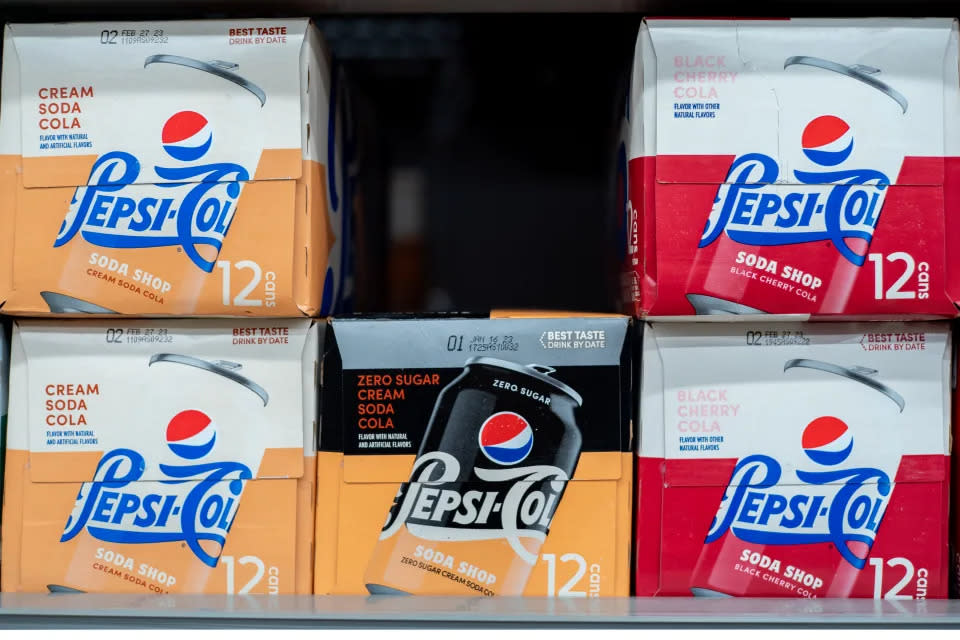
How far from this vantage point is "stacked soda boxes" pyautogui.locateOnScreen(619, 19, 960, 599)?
0.96 metres

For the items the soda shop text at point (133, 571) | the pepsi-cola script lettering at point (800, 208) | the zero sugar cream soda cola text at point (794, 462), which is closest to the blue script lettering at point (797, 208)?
the pepsi-cola script lettering at point (800, 208)

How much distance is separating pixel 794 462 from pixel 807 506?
58 mm

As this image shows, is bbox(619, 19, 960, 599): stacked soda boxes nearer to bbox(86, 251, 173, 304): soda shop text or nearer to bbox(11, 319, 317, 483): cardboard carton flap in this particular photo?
bbox(11, 319, 317, 483): cardboard carton flap

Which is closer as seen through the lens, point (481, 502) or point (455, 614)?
point (455, 614)

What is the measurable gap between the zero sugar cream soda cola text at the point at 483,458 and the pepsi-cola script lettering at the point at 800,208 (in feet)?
0.63

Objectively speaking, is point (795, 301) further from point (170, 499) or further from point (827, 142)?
point (170, 499)

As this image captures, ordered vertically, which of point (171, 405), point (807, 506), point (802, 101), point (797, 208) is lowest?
point (807, 506)

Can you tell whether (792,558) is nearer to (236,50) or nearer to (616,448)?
(616,448)

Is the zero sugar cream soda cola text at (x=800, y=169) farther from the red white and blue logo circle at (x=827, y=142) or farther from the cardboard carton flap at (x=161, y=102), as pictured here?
the cardboard carton flap at (x=161, y=102)

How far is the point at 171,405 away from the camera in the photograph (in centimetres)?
100

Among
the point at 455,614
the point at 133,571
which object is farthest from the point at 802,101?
the point at 133,571

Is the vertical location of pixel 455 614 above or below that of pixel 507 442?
below

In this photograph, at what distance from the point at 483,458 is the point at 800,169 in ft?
1.76

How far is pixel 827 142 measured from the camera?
0.96 m
